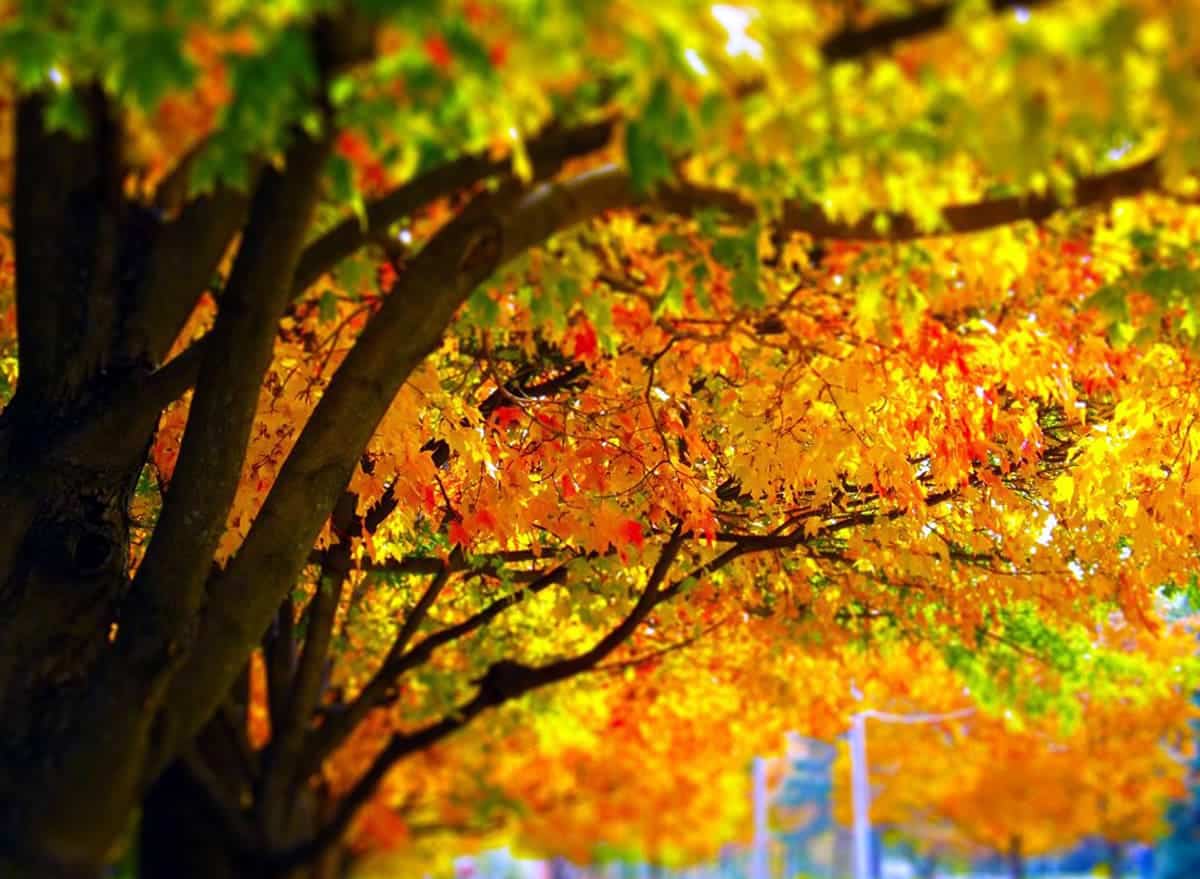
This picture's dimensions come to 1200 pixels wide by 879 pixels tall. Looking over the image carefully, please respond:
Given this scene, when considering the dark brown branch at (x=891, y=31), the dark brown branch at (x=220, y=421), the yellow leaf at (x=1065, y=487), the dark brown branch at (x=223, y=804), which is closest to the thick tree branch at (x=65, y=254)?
the dark brown branch at (x=220, y=421)

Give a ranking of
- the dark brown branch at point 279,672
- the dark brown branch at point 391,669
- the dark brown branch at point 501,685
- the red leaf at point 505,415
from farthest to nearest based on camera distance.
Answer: the dark brown branch at point 279,672, the dark brown branch at point 391,669, the dark brown branch at point 501,685, the red leaf at point 505,415

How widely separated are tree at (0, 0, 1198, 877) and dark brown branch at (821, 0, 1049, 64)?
1 centimetres

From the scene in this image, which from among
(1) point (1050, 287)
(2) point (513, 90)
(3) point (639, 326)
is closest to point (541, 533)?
(3) point (639, 326)

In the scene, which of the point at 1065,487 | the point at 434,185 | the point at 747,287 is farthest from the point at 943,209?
the point at 1065,487

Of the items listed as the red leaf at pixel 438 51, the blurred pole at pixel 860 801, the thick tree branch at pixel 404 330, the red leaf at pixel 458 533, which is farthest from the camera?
the blurred pole at pixel 860 801

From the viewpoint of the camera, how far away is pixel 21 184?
622 cm

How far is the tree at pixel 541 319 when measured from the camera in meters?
3.90

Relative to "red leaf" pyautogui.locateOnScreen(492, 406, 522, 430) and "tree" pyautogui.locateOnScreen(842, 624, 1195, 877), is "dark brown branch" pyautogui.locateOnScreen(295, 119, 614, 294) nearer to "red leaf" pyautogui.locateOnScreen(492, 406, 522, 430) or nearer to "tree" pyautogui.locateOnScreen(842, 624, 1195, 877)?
"red leaf" pyautogui.locateOnScreen(492, 406, 522, 430)

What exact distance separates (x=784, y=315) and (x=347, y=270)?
8.20 feet

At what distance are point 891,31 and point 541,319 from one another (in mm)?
2248

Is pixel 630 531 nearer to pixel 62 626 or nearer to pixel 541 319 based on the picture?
pixel 541 319

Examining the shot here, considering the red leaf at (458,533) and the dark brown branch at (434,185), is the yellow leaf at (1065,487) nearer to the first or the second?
the red leaf at (458,533)

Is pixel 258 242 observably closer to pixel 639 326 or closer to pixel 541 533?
pixel 639 326

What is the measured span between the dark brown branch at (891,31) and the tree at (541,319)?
11 mm
